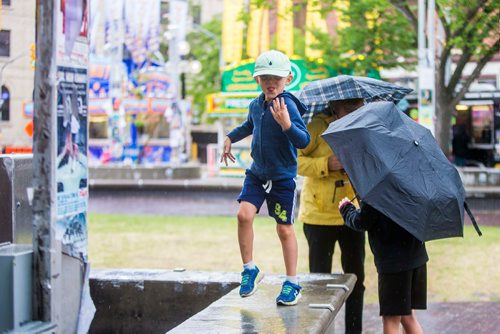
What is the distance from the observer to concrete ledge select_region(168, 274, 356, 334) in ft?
13.8

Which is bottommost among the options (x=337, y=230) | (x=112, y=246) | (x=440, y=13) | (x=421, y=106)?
(x=112, y=246)

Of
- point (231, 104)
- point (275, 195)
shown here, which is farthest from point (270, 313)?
point (231, 104)

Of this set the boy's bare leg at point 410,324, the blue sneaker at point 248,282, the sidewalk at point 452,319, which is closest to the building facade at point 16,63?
the blue sneaker at point 248,282

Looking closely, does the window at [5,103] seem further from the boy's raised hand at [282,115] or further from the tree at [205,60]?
the tree at [205,60]

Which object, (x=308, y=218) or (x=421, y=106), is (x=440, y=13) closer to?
(x=421, y=106)

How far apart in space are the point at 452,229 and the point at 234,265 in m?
5.86

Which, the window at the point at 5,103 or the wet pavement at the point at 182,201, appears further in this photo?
the wet pavement at the point at 182,201

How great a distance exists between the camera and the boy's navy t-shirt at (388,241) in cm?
476

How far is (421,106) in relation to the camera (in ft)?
62.9

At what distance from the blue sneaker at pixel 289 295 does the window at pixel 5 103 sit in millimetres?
3315

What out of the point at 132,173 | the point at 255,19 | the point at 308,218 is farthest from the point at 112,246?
the point at 255,19

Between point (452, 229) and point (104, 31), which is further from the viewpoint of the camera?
point (104, 31)

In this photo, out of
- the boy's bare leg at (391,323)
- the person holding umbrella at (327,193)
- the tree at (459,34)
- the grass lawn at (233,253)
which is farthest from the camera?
the tree at (459,34)

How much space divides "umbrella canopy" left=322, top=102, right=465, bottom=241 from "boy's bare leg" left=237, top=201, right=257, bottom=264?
65 centimetres
